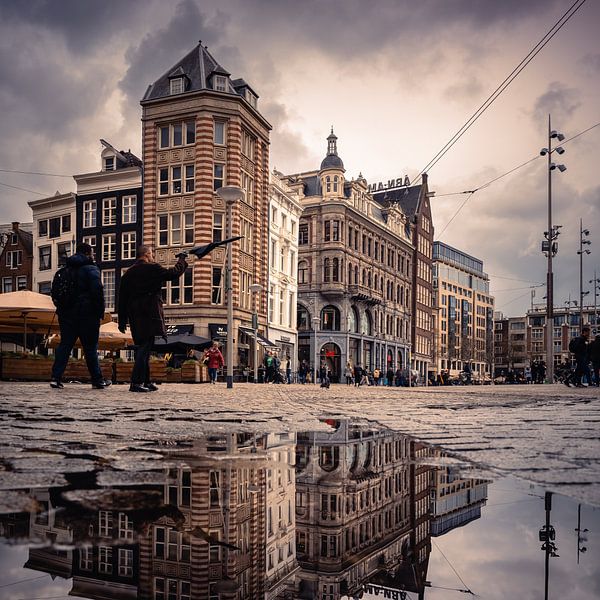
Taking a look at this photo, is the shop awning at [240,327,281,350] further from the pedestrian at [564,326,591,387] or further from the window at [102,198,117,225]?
the pedestrian at [564,326,591,387]

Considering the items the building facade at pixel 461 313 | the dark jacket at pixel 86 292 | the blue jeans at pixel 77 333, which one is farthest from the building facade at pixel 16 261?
the building facade at pixel 461 313

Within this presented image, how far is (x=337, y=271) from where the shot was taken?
5262cm

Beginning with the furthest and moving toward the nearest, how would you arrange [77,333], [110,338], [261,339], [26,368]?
[261,339], [110,338], [26,368], [77,333]

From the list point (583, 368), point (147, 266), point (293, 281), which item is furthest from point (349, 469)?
point (293, 281)

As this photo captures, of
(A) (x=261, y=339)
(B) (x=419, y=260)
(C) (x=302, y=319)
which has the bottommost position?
(A) (x=261, y=339)

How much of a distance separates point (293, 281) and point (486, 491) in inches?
1806

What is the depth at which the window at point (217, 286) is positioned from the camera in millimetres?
36812

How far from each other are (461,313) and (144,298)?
94002 millimetres

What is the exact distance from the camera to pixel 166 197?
38.3 metres

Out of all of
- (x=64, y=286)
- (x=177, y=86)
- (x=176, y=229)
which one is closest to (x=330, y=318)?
(x=176, y=229)

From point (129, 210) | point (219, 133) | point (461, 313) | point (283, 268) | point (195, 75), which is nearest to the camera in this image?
point (219, 133)

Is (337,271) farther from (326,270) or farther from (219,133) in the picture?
(219,133)

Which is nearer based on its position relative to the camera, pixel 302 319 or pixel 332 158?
pixel 302 319

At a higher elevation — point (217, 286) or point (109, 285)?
point (109, 285)
